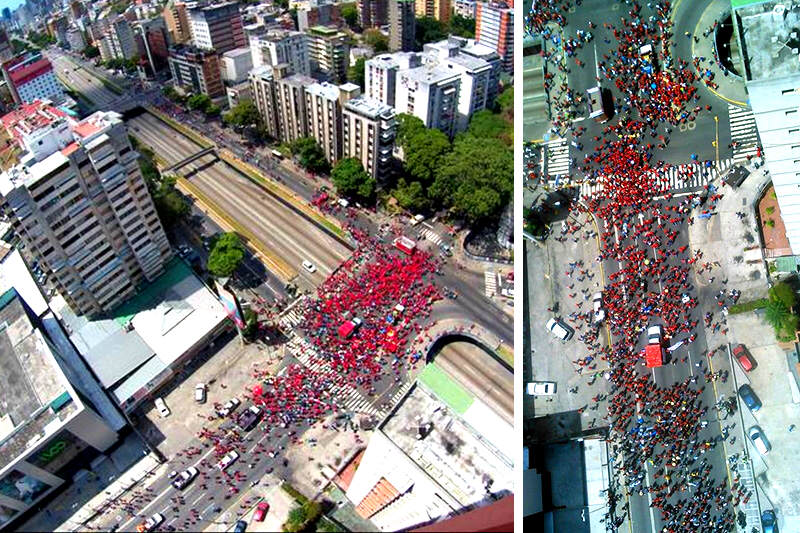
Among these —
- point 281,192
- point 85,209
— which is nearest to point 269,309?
point 85,209

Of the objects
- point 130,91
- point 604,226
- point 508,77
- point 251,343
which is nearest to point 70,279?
point 251,343

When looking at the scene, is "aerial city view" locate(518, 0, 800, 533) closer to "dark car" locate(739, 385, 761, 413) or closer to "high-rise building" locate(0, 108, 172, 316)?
"dark car" locate(739, 385, 761, 413)

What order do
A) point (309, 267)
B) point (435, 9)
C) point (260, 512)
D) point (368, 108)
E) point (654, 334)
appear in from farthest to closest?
point (435, 9), point (368, 108), point (309, 267), point (260, 512), point (654, 334)

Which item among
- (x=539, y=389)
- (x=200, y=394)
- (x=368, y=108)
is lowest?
(x=200, y=394)

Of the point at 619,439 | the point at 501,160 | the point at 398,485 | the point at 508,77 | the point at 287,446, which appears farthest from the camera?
the point at 508,77

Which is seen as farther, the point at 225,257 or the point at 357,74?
the point at 357,74

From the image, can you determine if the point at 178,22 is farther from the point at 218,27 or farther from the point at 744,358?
the point at 744,358

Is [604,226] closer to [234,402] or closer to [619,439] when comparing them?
[619,439]
